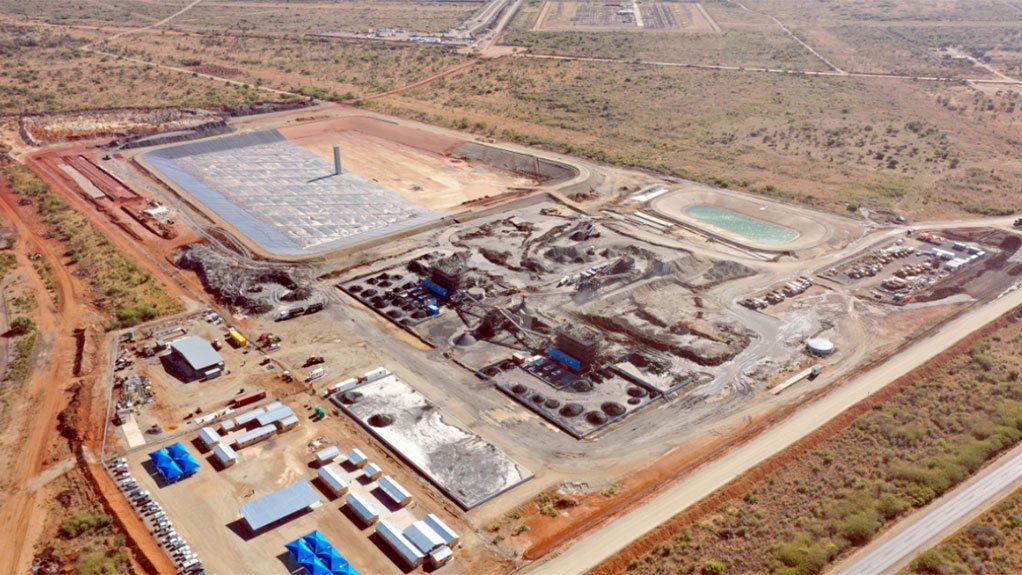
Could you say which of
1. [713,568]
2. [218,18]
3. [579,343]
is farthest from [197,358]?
[218,18]

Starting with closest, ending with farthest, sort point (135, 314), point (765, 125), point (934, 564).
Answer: point (934, 564) → point (135, 314) → point (765, 125)

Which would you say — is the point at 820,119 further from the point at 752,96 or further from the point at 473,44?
the point at 473,44

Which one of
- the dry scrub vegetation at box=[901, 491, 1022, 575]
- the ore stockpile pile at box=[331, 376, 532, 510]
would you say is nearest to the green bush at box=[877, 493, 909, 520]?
the dry scrub vegetation at box=[901, 491, 1022, 575]

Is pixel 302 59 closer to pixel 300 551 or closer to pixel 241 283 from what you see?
pixel 241 283

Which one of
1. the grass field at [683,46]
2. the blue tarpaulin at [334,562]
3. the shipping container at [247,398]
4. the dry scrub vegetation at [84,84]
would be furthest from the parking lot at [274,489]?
the grass field at [683,46]

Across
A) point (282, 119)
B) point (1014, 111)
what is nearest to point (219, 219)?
point (282, 119)

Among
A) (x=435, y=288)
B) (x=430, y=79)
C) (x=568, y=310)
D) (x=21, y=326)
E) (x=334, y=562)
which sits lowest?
(x=334, y=562)
